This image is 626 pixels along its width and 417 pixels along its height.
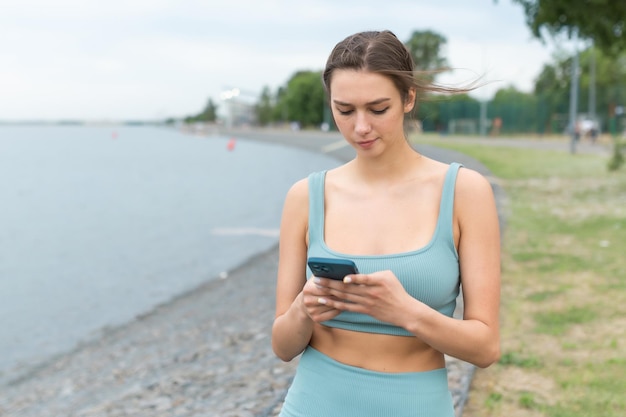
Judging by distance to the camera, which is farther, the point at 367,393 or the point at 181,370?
the point at 181,370

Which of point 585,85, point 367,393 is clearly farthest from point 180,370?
point 585,85

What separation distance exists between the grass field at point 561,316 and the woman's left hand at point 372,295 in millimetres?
3255

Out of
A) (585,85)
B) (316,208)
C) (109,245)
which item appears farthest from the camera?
(585,85)

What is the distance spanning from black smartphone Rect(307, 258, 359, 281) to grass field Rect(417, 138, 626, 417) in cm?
336

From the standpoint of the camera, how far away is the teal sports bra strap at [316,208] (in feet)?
7.13

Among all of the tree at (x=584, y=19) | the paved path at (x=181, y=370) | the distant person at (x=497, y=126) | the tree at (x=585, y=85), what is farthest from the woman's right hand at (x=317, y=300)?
the distant person at (x=497, y=126)

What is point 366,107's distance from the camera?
6.88ft

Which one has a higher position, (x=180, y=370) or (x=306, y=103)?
(x=306, y=103)

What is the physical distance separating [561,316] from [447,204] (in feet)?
18.7

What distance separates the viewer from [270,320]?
9258mm

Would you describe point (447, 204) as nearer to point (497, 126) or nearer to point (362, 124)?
point (362, 124)

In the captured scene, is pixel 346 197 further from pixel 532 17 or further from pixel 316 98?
pixel 316 98

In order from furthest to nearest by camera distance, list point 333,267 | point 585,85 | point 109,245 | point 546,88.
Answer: point 546,88, point 585,85, point 109,245, point 333,267

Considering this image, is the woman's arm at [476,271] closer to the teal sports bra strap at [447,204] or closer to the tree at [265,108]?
the teal sports bra strap at [447,204]
